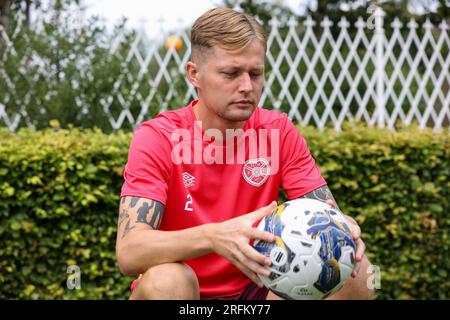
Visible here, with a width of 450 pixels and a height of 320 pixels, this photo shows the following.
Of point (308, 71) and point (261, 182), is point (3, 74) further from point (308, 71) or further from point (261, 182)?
point (261, 182)

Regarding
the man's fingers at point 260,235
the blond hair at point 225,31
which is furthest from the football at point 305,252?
the blond hair at point 225,31

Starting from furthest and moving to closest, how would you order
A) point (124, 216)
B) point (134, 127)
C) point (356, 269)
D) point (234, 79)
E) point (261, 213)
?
1. point (134, 127)
2. point (234, 79)
3. point (124, 216)
4. point (356, 269)
5. point (261, 213)

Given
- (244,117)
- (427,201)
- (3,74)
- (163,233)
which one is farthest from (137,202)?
(3,74)

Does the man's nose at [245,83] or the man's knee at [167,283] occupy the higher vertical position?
the man's nose at [245,83]

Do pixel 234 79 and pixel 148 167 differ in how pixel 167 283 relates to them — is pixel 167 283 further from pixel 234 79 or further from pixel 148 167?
pixel 234 79

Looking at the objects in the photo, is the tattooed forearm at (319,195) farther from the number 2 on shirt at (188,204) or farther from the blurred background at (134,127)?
the blurred background at (134,127)

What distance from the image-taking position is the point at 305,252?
2.47m

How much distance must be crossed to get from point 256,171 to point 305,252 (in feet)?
2.06

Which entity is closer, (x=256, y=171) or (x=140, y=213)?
(x=140, y=213)

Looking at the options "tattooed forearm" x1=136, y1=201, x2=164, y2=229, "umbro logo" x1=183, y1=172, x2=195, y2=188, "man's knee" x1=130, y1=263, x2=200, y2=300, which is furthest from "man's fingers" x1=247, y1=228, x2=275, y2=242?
"umbro logo" x1=183, y1=172, x2=195, y2=188

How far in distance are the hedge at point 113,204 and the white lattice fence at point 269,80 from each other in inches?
41.5

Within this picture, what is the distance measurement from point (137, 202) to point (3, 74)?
3.66 metres

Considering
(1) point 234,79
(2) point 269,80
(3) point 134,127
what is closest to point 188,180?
(1) point 234,79

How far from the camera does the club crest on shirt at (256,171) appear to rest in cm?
300
